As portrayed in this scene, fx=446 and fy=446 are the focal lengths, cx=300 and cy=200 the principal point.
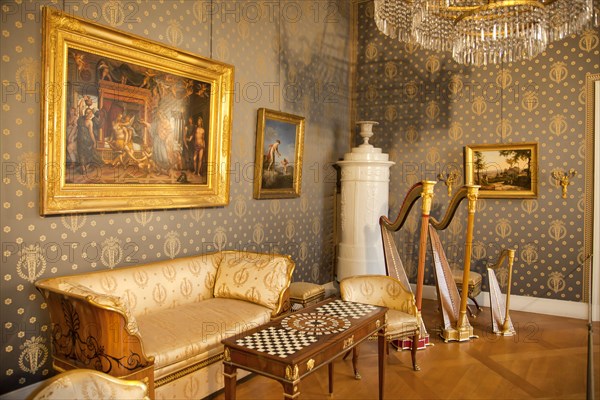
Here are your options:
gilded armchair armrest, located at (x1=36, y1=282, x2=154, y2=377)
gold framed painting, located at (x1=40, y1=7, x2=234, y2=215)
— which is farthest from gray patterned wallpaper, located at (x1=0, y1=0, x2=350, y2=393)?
gilded armchair armrest, located at (x1=36, y1=282, x2=154, y2=377)

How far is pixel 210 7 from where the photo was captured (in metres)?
4.43

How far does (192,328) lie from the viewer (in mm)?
3281

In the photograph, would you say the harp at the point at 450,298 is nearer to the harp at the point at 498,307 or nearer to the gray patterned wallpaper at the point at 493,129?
the harp at the point at 498,307

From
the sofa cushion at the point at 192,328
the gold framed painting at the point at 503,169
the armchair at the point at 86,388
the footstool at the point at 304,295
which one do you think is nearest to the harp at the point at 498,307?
the gold framed painting at the point at 503,169

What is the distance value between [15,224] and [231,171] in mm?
2193

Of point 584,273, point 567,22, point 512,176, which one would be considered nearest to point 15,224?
point 567,22

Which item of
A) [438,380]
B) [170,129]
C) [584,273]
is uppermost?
[170,129]

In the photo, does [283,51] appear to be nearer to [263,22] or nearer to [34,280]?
[263,22]

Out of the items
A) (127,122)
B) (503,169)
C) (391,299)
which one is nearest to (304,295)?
(391,299)

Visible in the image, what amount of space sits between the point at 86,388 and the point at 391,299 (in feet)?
8.92

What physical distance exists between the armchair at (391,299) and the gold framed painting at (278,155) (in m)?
1.82

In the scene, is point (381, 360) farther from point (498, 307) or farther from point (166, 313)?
point (498, 307)

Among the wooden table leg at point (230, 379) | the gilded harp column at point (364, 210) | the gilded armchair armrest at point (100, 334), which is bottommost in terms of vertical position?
the wooden table leg at point (230, 379)

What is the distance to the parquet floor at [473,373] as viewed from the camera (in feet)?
11.3
